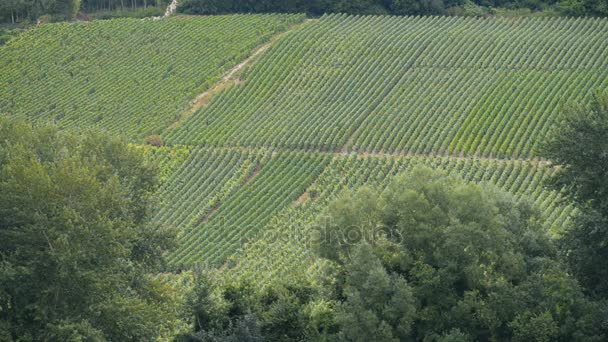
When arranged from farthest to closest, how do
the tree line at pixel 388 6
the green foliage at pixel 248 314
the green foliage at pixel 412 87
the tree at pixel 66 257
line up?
the tree line at pixel 388 6, the green foliage at pixel 412 87, the green foliage at pixel 248 314, the tree at pixel 66 257

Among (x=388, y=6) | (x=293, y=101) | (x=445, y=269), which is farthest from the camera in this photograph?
(x=388, y=6)

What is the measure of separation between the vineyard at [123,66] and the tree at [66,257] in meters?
36.6

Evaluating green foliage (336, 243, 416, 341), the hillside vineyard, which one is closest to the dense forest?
green foliage (336, 243, 416, 341)

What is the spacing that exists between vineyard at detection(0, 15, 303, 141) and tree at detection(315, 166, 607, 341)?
122 ft

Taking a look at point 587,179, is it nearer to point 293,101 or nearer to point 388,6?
point 293,101

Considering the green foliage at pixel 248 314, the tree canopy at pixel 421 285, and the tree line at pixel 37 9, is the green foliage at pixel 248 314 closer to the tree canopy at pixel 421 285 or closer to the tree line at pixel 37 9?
the tree canopy at pixel 421 285

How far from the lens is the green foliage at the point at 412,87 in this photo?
81.3 m

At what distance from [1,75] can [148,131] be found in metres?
18.3

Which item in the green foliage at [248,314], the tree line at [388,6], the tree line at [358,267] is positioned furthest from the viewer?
the tree line at [388,6]

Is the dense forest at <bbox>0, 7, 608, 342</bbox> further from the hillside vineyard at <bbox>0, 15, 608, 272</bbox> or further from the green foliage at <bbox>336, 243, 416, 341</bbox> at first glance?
the hillside vineyard at <bbox>0, 15, 608, 272</bbox>

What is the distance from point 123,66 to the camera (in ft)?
325

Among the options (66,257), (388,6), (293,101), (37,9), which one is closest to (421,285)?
(66,257)

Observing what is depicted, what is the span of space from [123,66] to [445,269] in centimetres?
5280

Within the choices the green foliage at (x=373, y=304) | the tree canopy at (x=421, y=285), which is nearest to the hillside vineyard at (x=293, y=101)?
the tree canopy at (x=421, y=285)
